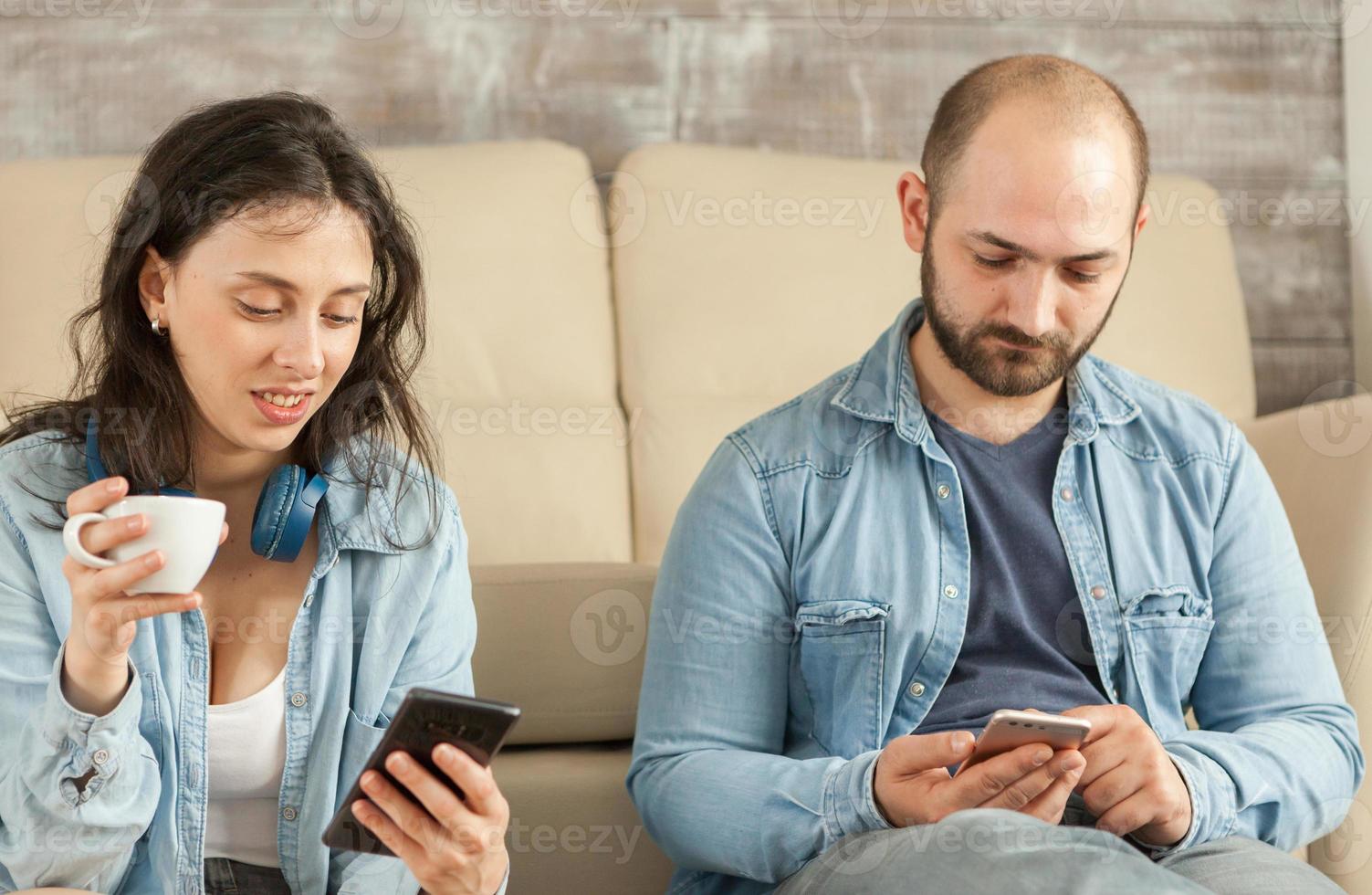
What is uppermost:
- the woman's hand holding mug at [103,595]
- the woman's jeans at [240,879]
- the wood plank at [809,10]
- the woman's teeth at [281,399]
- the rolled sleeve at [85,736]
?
the wood plank at [809,10]

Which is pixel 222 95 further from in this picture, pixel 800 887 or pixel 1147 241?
pixel 800 887

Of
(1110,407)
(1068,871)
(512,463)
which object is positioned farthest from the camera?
(512,463)

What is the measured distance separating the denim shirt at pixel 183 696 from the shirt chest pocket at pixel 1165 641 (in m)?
0.64

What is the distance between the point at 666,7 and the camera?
236 centimetres

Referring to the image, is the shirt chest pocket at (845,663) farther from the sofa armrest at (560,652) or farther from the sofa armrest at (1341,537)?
the sofa armrest at (1341,537)

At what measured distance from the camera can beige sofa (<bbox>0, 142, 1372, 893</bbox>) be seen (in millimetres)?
1863

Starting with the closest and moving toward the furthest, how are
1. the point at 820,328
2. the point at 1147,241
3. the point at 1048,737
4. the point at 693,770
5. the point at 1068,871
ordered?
the point at 1068,871 < the point at 1048,737 < the point at 693,770 < the point at 820,328 < the point at 1147,241

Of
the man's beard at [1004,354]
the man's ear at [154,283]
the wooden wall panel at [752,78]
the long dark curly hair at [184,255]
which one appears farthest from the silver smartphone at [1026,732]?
the wooden wall panel at [752,78]

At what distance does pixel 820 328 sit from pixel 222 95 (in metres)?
1.07

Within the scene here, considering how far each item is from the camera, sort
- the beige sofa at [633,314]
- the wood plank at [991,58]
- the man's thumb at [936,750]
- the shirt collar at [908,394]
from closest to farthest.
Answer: the man's thumb at [936,750]
the shirt collar at [908,394]
the beige sofa at [633,314]
the wood plank at [991,58]

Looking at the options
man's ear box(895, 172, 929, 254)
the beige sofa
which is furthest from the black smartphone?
man's ear box(895, 172, 929, 254)

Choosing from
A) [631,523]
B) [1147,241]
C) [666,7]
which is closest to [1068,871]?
[631,523]

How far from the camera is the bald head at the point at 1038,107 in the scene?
133cm

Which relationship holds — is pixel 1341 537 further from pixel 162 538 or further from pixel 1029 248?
pixel 162 538
